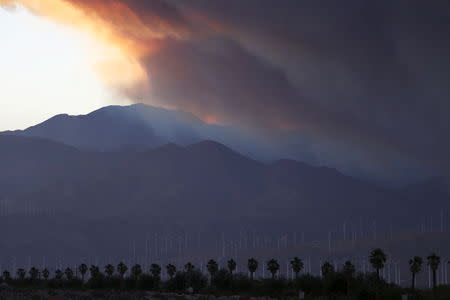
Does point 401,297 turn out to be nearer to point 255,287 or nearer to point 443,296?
point 443,296

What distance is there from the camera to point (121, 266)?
154625 mm

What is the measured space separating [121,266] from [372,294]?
85390 mm

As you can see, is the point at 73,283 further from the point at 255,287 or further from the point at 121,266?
the point at 255,287

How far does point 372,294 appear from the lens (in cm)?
7719

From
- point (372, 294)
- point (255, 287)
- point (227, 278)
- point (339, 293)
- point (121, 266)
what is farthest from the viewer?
point (121, 266)

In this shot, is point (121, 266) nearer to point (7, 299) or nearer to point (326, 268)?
point (326, 268)

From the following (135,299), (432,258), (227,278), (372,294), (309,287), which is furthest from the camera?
(432,258)

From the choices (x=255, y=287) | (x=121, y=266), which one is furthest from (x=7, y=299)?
(x=121, y=266)

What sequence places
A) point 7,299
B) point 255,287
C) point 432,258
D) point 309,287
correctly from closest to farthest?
1. point 7,299
2. point 309,287
3. point 255,287
4. point 432,258

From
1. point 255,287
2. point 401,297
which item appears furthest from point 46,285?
point 401,297

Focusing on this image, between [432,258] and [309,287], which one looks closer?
[309,287]

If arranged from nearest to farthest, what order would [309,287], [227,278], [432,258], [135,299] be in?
[135,299], [309,287], [227,278], [432,258]

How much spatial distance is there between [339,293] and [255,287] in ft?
65.9

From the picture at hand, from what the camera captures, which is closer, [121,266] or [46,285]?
[46,285]
